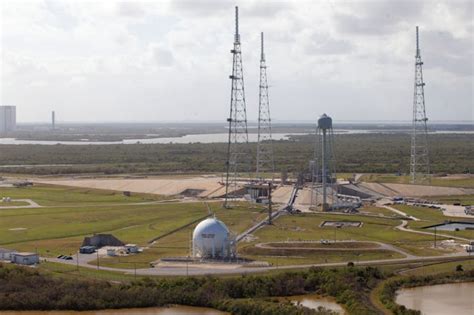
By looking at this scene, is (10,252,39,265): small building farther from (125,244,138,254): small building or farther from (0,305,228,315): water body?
(0,305,228,315): water body

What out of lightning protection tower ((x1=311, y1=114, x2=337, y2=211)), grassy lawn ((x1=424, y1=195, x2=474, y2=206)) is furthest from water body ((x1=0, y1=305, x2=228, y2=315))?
grassy lawn ((x1=424, y1=195, x2=474, y2=206))

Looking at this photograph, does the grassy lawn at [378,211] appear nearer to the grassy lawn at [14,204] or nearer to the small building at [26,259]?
the grassy lawn at [14,204]

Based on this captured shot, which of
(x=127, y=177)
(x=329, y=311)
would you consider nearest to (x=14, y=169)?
(x=127, y=177)

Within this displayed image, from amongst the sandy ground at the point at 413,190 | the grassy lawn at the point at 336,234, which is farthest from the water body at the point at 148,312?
the sandy ground at the point at 413,190

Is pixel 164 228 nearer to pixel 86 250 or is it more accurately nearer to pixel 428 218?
pixel 86 250

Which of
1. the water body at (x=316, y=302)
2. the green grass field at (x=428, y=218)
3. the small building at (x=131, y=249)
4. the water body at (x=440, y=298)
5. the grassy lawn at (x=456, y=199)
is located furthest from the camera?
the grassy lawn at (x=456, y=199)

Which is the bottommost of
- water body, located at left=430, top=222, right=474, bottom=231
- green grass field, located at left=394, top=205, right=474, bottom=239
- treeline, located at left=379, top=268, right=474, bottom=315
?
treeline, located at left=379, top=268, right=474, bottom=315
